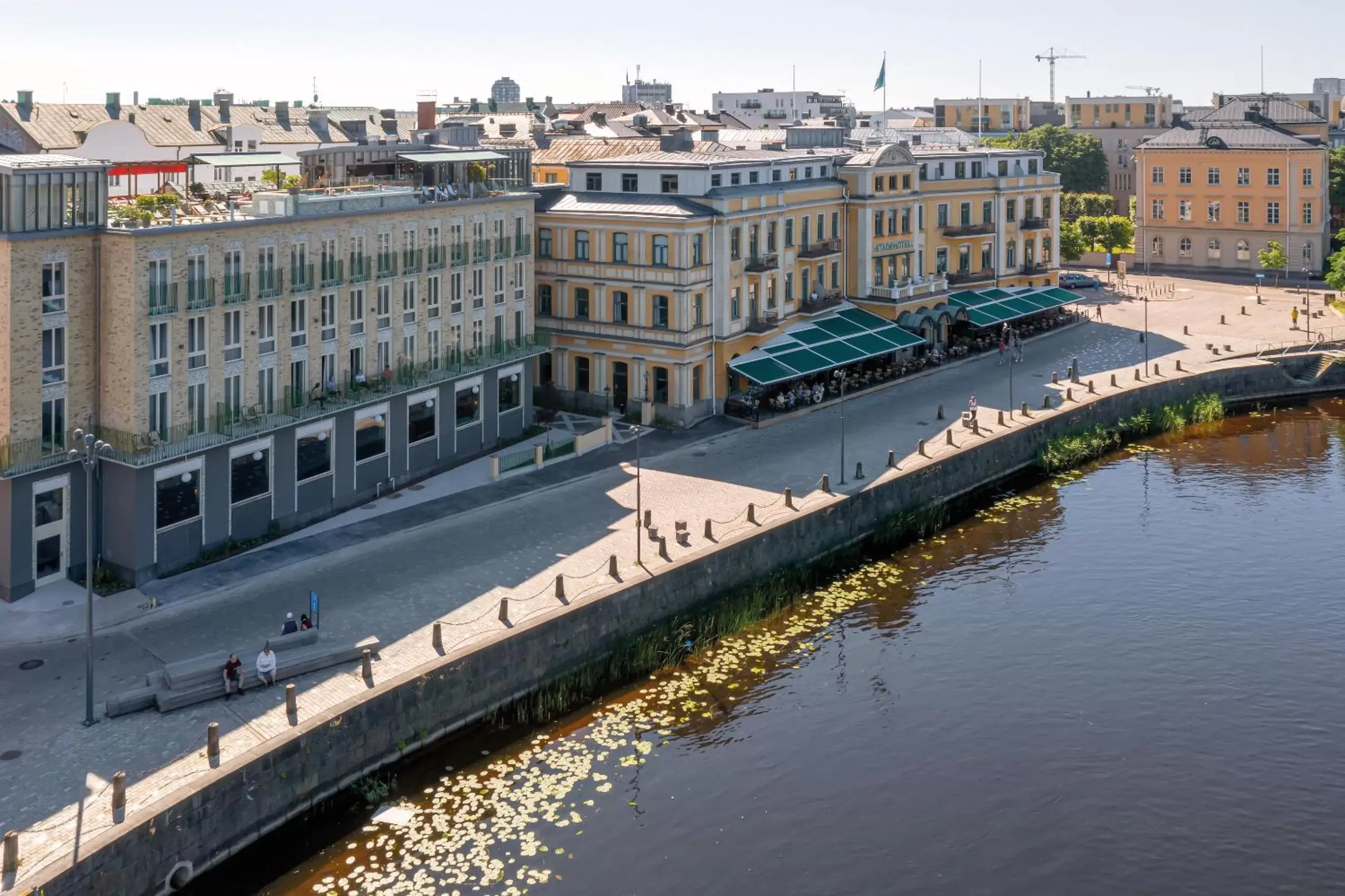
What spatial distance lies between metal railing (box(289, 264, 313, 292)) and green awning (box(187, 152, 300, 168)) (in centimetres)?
722

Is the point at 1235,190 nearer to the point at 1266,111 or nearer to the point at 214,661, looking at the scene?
the point at 1266,111

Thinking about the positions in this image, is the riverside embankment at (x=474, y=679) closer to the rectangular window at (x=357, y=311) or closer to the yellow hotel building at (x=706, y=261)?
the yellow hotel building at (x=706, y=261)

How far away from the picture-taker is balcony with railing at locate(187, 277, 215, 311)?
5053cm

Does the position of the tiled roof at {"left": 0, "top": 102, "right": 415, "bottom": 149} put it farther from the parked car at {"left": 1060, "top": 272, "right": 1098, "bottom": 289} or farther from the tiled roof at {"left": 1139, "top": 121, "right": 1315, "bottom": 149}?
the tiled roof at {"left": 1139, "top": 121, "right": 1315, "bottom": 149}

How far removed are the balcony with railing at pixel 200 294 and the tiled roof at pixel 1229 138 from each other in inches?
3874

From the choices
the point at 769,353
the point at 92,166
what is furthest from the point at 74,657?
the point at 769,353

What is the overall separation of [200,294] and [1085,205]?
389 feet

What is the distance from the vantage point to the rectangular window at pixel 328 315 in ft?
187

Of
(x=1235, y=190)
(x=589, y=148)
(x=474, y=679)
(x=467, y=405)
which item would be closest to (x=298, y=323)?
(x=467, y=405)

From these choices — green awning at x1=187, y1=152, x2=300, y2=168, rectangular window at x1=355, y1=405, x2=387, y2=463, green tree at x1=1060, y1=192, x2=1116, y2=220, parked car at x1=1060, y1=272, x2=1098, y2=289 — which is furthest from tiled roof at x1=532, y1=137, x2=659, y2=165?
green tree at x1=1060, y1=192, x2=1116, y2=220

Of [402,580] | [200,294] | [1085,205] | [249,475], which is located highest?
[1085,205]

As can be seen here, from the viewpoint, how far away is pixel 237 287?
5253 cm

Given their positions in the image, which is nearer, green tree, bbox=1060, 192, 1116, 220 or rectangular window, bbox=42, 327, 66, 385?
rectangular window, bbox=42, 327, 66, 385

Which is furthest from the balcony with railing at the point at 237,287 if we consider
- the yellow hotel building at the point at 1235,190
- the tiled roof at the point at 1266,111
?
the tiled roof at the point at 1266,111
